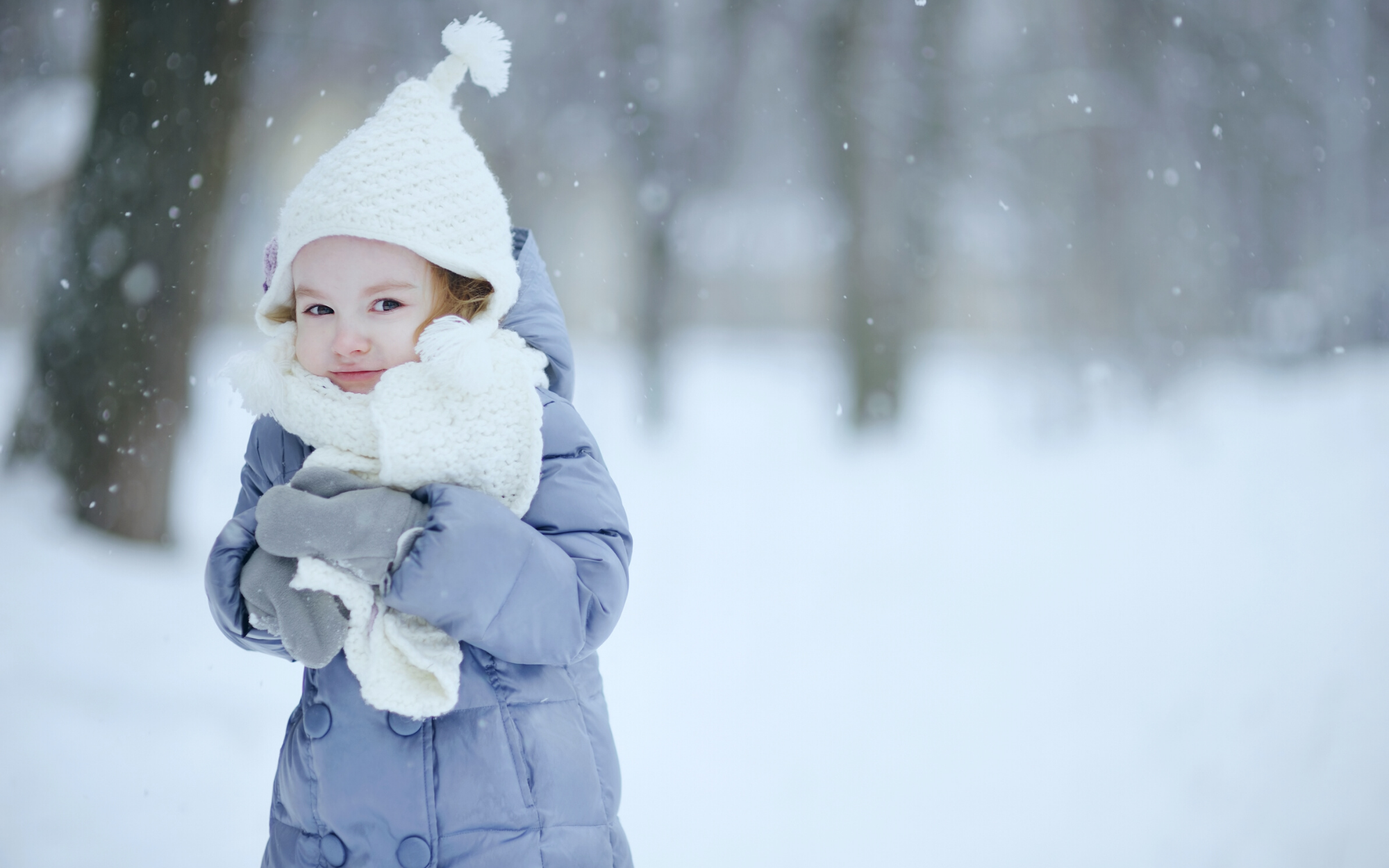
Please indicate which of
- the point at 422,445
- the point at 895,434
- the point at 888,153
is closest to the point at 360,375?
the point at 422,445

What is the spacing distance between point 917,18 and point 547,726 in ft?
26.2

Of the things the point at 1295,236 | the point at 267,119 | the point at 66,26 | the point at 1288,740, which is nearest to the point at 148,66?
the point at 267,119

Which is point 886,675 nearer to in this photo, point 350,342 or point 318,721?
point 318,721

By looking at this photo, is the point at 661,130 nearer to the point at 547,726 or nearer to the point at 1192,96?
the point at 1192,96

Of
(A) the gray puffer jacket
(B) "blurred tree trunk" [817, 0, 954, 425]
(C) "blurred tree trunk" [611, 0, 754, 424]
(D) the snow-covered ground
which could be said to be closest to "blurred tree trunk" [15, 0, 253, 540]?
(D) the snow-covered ground

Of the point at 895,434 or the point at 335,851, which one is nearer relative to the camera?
the point at 335,851

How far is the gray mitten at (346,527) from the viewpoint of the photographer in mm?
1131

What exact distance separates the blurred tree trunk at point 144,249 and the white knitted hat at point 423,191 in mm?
3189

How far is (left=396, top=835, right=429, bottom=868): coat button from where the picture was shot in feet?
4.05

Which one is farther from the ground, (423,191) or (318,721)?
(423,191)

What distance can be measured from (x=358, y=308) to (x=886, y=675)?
2.86m

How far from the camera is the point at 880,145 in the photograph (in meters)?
7.86

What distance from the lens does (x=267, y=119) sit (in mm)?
5445

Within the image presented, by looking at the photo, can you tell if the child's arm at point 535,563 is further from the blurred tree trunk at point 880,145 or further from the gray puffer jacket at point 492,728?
the blurred tree trunk at point 880,145
